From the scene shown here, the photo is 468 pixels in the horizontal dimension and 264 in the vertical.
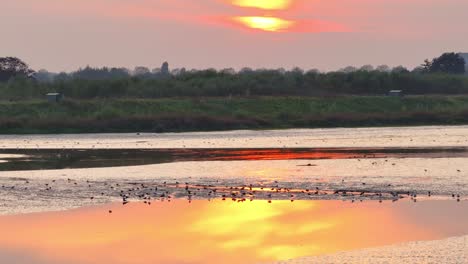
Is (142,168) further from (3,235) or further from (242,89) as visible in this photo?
(242,89)

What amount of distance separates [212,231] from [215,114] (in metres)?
58.8

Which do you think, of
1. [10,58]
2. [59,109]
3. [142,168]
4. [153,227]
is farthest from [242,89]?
[153,227]

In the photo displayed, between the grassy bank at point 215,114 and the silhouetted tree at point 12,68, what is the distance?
56248 mm

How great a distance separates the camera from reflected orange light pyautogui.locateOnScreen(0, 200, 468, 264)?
19586 mm

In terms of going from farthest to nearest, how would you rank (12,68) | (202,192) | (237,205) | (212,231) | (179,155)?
(12,68)
(179,155)
(202,192)
(237,205)
(212,231)

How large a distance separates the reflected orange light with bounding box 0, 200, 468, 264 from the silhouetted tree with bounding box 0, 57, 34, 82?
11402cm

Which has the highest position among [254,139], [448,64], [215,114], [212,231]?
[448,64]

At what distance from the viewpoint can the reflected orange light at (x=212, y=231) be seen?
64.3 feet

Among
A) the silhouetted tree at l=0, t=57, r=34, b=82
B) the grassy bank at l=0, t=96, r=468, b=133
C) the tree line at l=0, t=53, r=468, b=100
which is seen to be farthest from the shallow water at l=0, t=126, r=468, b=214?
the silhouetted tree at l=0, t=57, r=34, b=82

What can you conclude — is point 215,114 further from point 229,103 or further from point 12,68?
point 12,68

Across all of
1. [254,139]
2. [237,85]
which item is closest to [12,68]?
[237,85]

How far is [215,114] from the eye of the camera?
81125 mm

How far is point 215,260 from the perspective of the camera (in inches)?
740

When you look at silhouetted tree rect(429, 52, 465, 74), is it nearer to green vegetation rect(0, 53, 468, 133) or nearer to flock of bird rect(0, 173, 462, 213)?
green vegetation rect(0, 53, 468, 133)
